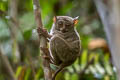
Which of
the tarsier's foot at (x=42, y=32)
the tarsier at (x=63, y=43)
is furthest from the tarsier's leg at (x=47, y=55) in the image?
the tarsier's foot at (x=42, y=32)

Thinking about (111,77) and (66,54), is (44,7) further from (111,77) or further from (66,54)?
(66,54)

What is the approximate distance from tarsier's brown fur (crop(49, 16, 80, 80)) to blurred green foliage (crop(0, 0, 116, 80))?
0.65 m

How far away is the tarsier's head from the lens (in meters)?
3.25

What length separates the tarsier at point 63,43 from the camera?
3.16 meters

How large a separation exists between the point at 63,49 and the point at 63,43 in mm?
65

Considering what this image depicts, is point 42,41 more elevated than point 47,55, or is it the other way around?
point 42,41

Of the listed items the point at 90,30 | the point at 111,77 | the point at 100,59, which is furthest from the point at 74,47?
the point at 90,30

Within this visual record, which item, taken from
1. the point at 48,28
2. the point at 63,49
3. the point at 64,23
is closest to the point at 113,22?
the point at 64,23

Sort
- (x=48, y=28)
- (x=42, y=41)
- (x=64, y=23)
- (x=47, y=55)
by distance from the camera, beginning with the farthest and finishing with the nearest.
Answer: (x=48, y=28)
(x=64, y=23)
(x=47, y=55)
(x=42, y=41)

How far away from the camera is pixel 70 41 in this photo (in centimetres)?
324

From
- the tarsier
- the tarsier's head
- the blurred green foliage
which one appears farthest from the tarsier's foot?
the blurred green foliage

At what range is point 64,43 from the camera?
10.4 feet

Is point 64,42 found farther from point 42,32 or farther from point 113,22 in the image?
point 113,22

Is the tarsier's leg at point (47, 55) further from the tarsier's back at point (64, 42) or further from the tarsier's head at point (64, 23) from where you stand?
the tarsier's head at point (64, 23)
